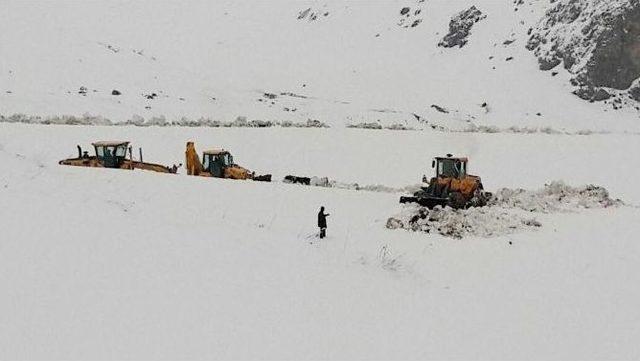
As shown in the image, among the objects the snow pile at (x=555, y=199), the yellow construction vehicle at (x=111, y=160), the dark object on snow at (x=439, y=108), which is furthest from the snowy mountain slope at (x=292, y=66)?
the snow pile at (x=555, y=199)

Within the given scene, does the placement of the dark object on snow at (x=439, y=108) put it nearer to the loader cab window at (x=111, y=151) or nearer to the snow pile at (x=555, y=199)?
the snow pile at (x=555, y=199)

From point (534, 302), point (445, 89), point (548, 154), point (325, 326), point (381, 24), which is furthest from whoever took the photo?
point (381, 24)

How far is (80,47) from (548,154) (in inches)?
1534

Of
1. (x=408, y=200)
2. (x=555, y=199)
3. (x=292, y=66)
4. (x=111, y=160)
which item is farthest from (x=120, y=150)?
(x=292, y=66)

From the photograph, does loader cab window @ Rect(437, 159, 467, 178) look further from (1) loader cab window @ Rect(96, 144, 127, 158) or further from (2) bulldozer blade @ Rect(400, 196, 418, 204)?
(1) loader cab window @ Rect(96, 144, 127, 158)

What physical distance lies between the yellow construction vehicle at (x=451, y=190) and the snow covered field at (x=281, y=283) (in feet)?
7.04

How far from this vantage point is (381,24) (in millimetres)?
62844

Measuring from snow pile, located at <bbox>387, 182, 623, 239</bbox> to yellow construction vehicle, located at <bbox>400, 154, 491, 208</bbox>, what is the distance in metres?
0.60

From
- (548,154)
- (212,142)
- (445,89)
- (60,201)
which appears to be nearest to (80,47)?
(212,142)

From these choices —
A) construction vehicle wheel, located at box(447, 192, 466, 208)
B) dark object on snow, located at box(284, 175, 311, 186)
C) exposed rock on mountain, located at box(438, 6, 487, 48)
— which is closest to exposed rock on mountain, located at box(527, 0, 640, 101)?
exposed rock on mountain, located at box(438, 6, 487, 48)

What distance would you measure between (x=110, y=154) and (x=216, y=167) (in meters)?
3.96

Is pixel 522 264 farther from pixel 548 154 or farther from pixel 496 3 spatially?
pixel 496 3

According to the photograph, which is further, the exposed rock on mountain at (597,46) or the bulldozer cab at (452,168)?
the exposed rock on mountain at (597,46)

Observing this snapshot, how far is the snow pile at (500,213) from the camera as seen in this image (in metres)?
14.8
